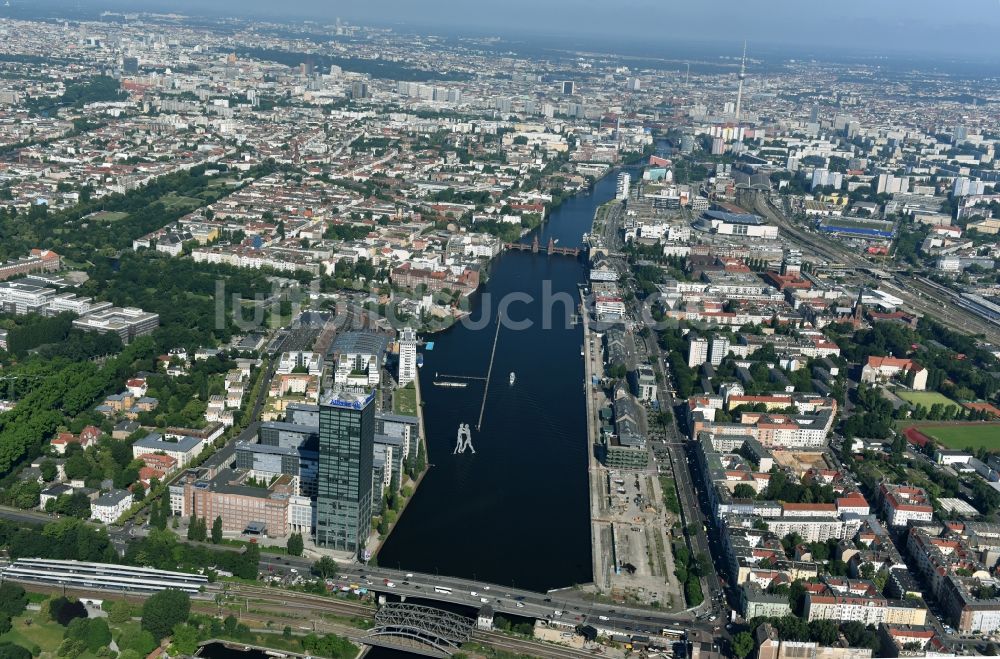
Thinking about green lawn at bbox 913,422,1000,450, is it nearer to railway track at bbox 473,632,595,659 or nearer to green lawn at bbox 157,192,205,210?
railway track at bbox 473,632,595,659

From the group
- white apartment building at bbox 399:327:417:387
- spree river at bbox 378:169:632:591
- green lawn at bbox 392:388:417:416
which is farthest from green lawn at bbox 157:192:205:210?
green lawn at bbox 392:388:417:416

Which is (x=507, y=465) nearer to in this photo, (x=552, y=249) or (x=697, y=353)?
(x=697, y=353)

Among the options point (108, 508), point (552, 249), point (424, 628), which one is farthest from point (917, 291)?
point (108, 508)

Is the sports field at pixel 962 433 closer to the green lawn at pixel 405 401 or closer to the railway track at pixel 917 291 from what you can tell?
the railway track at pixel 917 291

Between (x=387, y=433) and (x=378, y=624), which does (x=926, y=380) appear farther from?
(x=378, y=624)

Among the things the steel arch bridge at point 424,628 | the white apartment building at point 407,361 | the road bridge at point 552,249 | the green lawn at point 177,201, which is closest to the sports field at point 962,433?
the white apartment building at point 407,361
